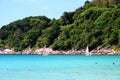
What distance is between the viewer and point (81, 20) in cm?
14775

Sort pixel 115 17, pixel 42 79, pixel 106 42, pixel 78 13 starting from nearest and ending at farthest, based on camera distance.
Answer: pixel 42 79, pixel 106 42, pixel 115 17, pixel 78 13

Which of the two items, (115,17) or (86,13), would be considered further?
(86,13)

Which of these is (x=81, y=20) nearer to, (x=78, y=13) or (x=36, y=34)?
(x=78, y=13)

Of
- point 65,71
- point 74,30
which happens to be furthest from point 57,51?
point 65,71

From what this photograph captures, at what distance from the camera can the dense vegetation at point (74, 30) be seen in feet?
426

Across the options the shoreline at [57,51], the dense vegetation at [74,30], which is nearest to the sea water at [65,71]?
the shoreline at [57,51]

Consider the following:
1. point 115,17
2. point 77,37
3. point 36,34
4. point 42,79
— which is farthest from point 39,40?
point 42,79

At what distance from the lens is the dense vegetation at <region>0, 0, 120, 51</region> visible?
129750 millimetres

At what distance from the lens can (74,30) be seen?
14475 cm

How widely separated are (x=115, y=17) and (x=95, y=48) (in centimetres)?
1679

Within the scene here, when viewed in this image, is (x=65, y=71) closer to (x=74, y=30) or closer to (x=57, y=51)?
(x=57, y=51)

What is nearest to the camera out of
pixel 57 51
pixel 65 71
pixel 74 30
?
pixel 65 71

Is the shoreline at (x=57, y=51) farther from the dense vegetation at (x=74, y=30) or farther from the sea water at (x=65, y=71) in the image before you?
the sea water at (x=65, y=71)

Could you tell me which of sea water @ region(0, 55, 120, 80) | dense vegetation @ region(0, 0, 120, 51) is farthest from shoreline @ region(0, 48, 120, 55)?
sea water @ region(0, 55, 120, 80)
